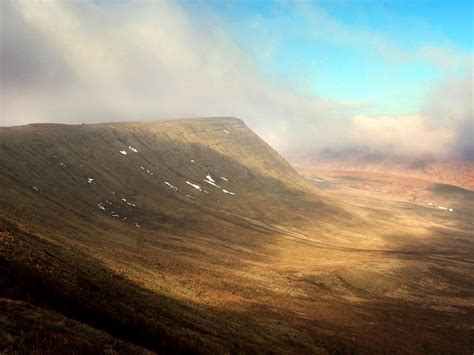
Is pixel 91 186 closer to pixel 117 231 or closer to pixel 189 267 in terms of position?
pixel 117 231

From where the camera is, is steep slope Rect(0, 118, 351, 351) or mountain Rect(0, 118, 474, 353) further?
steep slope Rect(0, 118, 351, 351)

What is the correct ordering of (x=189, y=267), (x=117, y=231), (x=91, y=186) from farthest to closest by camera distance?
(x=91, y=186) → (x=117, y=231) → (x=189, y=267)

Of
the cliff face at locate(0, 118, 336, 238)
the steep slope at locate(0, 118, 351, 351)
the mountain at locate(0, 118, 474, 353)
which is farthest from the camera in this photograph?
the cliff face at locate(0, 118, 336, 238)

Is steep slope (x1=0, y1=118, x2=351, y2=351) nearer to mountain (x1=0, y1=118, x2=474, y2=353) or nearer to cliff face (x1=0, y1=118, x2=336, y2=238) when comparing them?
mountain (x1=0, y1=118, x2=474, y2=353)

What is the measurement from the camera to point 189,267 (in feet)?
234

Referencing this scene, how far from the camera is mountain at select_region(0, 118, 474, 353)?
2327cm

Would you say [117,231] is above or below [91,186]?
below

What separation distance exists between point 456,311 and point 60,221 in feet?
259

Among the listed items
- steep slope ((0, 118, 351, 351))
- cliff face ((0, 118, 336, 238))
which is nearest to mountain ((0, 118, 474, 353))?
steep slope ((0, 118, 351, 351))

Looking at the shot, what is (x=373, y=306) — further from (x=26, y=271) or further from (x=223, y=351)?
(x=26, y=271)

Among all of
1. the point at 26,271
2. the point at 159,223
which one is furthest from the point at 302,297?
the point at 159,223

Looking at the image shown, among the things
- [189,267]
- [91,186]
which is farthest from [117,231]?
[91,186]

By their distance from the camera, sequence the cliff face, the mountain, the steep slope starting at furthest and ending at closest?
1. the cliff face
2. the steep slope
3. the mountain

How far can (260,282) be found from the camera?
70.5 meters
